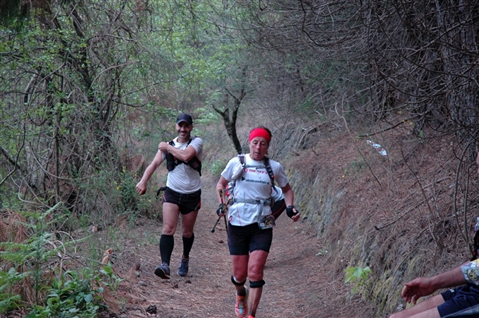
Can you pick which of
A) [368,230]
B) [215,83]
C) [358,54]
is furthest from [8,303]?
[215,83]

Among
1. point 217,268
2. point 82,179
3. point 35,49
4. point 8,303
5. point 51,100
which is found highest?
point 35,49

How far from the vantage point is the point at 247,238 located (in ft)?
19.5

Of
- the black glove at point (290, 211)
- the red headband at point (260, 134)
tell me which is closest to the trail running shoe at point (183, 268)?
the black glove at point (290, 211)

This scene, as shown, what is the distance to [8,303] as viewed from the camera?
4.62m

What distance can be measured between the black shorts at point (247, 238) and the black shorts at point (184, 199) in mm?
1817

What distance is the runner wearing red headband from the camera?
19.0ft

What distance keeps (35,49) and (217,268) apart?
4.84 metres

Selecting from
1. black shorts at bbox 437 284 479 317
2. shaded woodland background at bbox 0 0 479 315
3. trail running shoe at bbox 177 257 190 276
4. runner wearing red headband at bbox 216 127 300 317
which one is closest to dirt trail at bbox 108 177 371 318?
trail running shoe at bbox 177 257 190 276

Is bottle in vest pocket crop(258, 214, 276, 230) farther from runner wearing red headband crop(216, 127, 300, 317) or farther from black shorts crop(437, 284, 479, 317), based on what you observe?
black shorts crop(437, 284, 479, 317)

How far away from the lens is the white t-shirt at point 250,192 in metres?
5.85

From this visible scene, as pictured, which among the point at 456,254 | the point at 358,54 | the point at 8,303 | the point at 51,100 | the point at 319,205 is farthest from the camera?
the point at 319,205

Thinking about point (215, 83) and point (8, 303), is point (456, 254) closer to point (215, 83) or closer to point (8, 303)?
point (8, 303)

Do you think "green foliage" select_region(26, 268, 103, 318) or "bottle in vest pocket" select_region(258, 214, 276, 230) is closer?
"green foliage" select_region(26, 268, 103, 318)

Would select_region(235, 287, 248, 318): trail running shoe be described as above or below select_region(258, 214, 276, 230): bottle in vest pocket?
below
